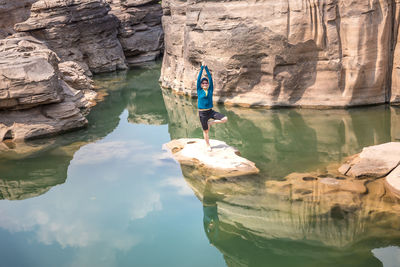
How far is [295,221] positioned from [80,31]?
15016 mm

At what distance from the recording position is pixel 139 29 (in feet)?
69.6

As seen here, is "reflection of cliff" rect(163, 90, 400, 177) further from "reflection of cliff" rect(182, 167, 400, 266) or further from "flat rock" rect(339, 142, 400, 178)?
"reflection of cliff" rect(182, 167, 400, 266)

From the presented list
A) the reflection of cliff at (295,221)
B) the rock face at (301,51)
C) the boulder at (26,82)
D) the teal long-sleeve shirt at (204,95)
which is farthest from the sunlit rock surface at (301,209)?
the boulder at (26,82)

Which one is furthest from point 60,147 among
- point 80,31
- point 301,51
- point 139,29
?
point 139,29

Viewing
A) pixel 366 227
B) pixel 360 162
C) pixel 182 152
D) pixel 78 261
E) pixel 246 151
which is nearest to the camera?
pixel 78 261

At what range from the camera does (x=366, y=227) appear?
5.27 meters

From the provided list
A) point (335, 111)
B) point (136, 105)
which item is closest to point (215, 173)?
point (335, 111)

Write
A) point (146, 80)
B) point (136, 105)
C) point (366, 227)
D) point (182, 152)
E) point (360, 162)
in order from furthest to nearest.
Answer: point (146, 80), point (136, 105), point (182, 152), point (360, 162), point (366, 227)

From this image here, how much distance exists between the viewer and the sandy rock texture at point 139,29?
20.9 m

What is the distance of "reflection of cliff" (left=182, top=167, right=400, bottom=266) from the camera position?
4812 millimetres

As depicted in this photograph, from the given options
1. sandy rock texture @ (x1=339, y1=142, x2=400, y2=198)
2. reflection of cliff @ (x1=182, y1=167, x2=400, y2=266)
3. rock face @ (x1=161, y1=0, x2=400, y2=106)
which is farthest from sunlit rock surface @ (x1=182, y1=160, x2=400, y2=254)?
rock face @ (x1=161, y1=0, x2=400, y2=106)

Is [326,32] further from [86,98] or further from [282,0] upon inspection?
[86,98]

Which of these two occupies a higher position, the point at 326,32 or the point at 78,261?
the point at 326,32

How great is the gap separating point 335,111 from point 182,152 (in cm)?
425
